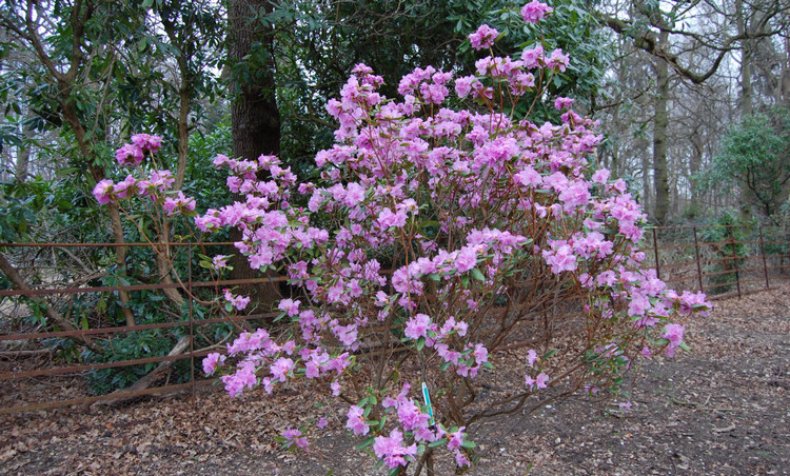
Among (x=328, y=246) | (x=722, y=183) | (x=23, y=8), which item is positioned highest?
(x=23, y=8)

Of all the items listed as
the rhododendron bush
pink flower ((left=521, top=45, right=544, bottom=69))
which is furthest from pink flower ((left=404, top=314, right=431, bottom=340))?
pink flower ((left=521, top=45, right=544, bottom=69))

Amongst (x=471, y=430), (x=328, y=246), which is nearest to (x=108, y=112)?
(x=328, y=246)

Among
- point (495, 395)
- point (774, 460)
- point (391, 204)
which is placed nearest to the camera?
point (391, 204)

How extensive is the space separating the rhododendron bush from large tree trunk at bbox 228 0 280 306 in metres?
2.28

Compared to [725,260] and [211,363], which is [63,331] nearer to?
[211,363]

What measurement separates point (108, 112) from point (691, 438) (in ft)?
14.9

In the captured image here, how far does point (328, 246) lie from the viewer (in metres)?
2.19

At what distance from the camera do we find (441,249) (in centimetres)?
176

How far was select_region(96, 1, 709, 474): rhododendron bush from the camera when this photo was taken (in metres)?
1.58

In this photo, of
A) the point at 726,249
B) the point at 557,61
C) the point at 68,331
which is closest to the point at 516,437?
the point at 557,61

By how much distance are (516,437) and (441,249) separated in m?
1.76

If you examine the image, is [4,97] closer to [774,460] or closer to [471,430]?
[471,430]

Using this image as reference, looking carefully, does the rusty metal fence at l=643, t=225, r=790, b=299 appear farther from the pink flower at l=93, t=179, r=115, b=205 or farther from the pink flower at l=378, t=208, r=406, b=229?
the pink flower at l=93, t=179, r=115, b=205

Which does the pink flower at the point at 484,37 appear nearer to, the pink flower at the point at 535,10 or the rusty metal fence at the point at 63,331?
the pink flower at the point at 535,10
